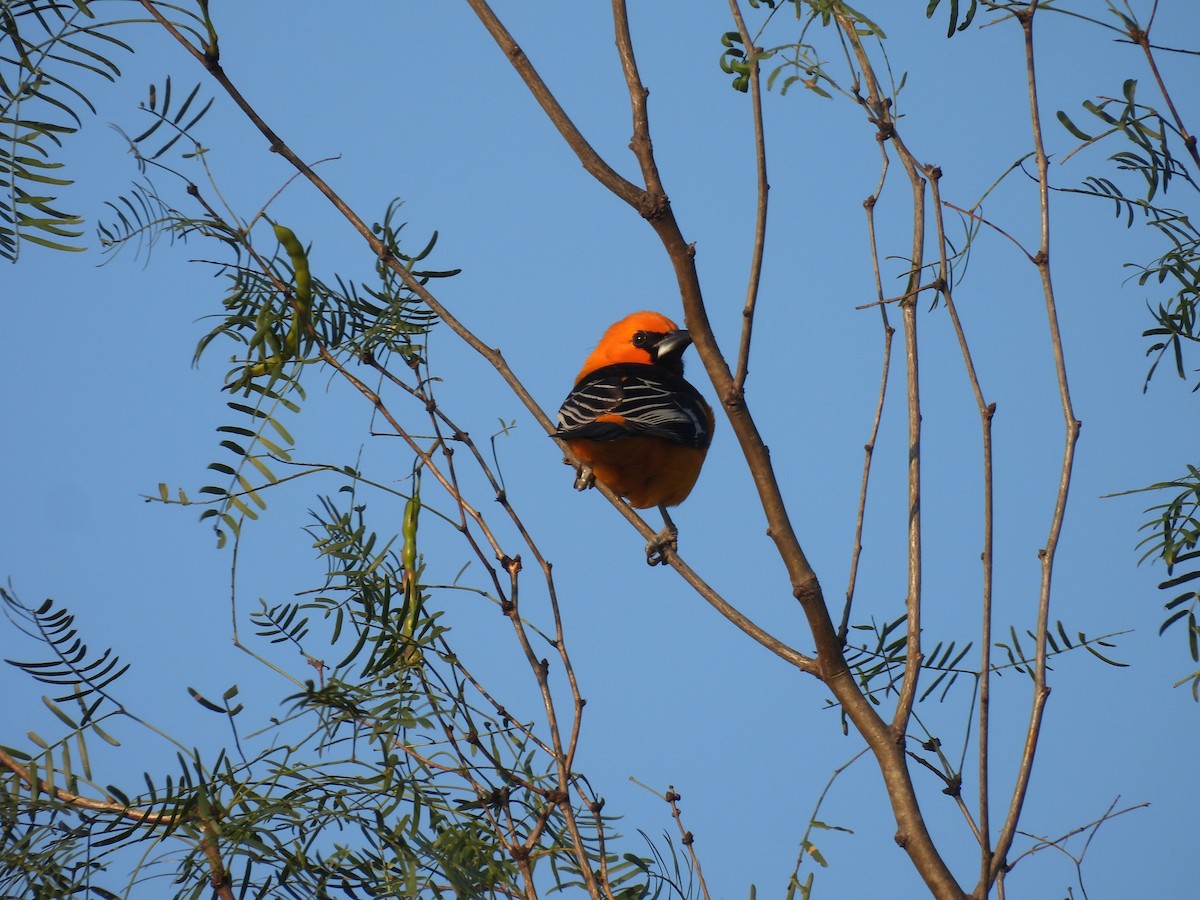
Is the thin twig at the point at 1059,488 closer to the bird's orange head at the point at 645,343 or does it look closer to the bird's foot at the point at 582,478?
the bird's foot at the point at 582,478

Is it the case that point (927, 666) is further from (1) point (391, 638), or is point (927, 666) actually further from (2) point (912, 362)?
(1) point (391, 638)

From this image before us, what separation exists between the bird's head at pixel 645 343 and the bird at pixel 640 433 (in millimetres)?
370

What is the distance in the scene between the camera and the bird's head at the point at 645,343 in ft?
20.0

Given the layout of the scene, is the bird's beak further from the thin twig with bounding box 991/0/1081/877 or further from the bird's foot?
the thin twig with bounding box 991/0/1081/877

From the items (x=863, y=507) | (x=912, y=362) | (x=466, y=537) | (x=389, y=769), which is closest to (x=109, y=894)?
(x=389, y=769)

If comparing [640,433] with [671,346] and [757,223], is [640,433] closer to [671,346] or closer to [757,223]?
[671,346]

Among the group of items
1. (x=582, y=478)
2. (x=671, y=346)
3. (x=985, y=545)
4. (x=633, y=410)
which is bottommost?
(x=985, y=545)

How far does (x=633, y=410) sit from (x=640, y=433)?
19 cm

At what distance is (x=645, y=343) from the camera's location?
20.3 feet

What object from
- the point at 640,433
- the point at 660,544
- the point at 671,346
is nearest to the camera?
the point at 660,544

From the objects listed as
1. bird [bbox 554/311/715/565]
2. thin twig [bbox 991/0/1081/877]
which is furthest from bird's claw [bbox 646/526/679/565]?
thin twig [bbox 991/0/1081/877]

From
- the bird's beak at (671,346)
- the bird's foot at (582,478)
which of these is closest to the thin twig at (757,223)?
the bird's foot at (582,478)

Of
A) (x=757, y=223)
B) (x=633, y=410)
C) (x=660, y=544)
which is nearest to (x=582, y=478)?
(x=633, y=410)

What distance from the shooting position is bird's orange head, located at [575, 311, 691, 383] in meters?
6.09
